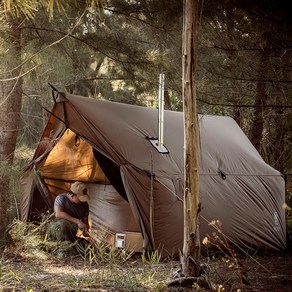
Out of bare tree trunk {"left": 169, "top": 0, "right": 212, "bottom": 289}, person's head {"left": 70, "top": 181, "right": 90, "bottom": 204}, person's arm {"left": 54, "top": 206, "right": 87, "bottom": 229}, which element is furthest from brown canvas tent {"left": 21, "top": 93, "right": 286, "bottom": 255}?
bare tree trunk {"left": 169, "top": 0, "right": 212, "bottom": 289}

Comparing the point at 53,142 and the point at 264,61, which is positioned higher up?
the point at 264,61

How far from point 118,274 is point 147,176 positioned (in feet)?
5.65

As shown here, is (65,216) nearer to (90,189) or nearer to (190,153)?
(90,189)

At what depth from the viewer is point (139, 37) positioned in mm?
8148

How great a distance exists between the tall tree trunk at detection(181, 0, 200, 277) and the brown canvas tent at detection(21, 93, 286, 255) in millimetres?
1298

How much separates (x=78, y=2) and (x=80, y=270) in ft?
10.8

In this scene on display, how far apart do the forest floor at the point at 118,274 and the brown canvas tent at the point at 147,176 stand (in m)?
0.46

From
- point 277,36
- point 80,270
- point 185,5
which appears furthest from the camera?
point 80,270

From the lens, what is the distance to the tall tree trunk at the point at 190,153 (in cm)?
426

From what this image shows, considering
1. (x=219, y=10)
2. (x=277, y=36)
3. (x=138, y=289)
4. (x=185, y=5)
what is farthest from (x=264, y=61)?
(x=138, y=289)

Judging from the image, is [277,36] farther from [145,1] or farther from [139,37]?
[139,37]

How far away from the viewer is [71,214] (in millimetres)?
6910

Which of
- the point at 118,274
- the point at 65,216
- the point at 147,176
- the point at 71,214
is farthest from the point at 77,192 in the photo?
the point at 118,274

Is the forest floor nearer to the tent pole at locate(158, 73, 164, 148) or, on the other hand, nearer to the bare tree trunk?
the bare tree trunk
